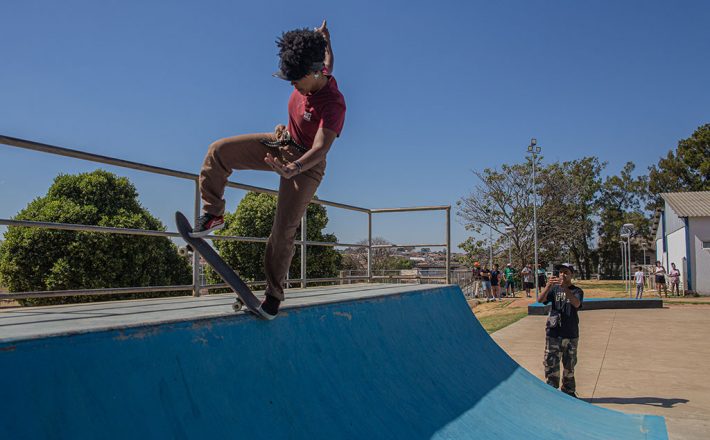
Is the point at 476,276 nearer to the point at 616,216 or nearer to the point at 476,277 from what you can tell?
the point at 476,277

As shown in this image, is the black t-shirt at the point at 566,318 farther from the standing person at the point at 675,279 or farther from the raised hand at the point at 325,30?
the standing person at the point at 675,279

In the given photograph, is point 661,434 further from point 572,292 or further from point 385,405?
point 385,405

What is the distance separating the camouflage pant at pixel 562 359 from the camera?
6.29 meters

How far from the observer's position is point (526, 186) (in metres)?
37.6

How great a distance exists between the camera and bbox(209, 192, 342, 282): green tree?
81.4 ft

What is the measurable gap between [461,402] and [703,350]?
29.9 ft

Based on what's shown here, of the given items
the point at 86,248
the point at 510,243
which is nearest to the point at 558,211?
the point at 510,243

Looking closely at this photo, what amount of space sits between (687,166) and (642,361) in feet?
164

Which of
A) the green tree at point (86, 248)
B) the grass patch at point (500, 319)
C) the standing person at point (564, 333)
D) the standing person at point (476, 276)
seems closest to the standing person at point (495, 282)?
the standing person at point (476, 276)

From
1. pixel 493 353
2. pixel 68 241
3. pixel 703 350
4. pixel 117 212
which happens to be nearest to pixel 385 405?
pixel 493 353

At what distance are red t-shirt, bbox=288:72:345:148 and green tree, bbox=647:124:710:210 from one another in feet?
171

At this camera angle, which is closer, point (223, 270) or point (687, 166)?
point (223, 270)

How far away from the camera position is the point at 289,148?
3037 millimetres

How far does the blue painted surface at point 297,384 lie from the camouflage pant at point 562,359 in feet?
2.29
